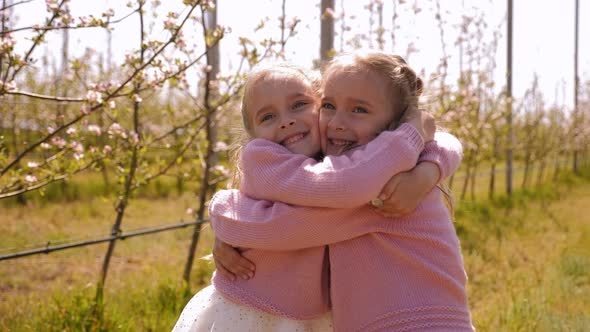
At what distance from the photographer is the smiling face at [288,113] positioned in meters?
1.66

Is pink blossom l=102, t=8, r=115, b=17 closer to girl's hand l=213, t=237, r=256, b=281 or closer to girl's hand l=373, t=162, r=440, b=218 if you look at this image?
girl's hand l=213, t=237, r=256, b=281

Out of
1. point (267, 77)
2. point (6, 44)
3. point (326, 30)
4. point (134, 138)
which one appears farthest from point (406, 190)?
point (326, 30)

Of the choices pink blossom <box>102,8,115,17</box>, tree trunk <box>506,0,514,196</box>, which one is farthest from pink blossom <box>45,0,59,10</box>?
tree trunk <box>506,0,514,196</box>

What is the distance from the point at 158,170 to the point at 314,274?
2583 millimetres

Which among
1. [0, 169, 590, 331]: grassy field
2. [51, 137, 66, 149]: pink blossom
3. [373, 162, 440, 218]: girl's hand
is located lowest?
[0, 169, 590, 331]: grassy field

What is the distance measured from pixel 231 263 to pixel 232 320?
0.16m

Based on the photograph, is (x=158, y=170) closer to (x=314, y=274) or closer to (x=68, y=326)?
(x=68, y=326)

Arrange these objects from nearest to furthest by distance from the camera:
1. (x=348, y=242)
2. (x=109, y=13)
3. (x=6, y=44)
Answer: (x=348, y=242) < (x=6, y=44) < (x=109, y=13)

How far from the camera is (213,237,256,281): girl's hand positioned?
65.5 inches

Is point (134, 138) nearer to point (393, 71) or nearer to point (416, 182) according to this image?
point (393, 71)

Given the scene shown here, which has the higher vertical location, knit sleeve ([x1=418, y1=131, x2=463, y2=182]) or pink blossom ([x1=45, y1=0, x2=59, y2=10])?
pink blossom ([x1=45, y1=0, x2=59, y2=10])

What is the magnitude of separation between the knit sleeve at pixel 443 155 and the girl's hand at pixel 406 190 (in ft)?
0.13

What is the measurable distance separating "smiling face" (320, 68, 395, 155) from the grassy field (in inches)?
73.0

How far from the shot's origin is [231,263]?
1689mm
